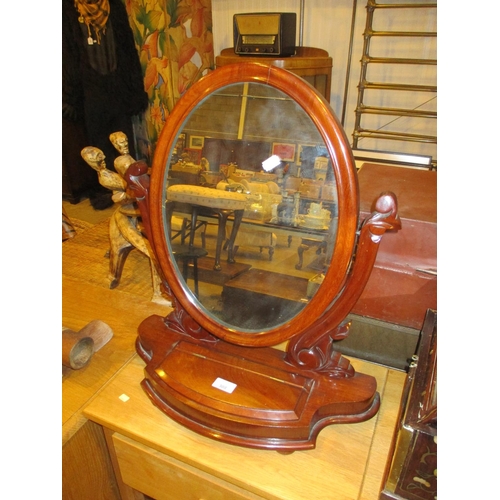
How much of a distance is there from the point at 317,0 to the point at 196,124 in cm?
133

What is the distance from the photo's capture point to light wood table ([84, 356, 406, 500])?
567 mm

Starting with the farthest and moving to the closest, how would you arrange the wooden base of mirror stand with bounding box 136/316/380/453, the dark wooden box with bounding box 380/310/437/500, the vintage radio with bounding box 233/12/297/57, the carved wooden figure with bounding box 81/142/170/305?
the vintage radio with bounding box 233/12/297/57, the carved wooden figure with bounding box 81/142/170/305, the wooden base of mirror stand with bounding box 136/316/380/453, the dark wooden box with bounding box 380/310/437/500

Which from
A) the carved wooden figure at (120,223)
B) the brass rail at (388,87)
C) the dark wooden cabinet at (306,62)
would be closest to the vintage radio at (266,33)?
the dark wooden cabinet at (306,62)

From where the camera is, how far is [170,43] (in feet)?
5.73

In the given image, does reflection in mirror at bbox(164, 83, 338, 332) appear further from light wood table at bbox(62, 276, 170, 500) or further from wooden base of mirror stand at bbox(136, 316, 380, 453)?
light wood table at bbox(62, 276, 170, 500)

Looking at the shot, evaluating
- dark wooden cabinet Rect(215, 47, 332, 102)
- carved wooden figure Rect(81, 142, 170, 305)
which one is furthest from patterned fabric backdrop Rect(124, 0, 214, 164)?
carved wooden figure Rect(81, 142, 170, 305)

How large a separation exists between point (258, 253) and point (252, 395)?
0.22m

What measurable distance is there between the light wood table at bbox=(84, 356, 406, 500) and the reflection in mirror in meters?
0.20

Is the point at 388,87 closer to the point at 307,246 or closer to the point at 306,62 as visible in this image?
the point at 306,62

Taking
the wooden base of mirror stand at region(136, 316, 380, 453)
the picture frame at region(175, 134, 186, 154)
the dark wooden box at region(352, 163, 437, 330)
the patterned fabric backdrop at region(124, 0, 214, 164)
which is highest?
the patterned fabric backdrop at region(124, 0, 214, 164)

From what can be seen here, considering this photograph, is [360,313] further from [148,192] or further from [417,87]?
[417,87]

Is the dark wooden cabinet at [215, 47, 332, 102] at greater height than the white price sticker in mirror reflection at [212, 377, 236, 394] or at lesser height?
greater

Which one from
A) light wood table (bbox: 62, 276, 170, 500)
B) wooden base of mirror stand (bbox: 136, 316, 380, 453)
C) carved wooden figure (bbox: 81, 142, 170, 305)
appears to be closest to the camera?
wooden base of mirror stand (bbox: 136, 316, 380, 453)

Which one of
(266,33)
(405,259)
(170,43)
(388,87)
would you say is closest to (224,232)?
(405,259)
